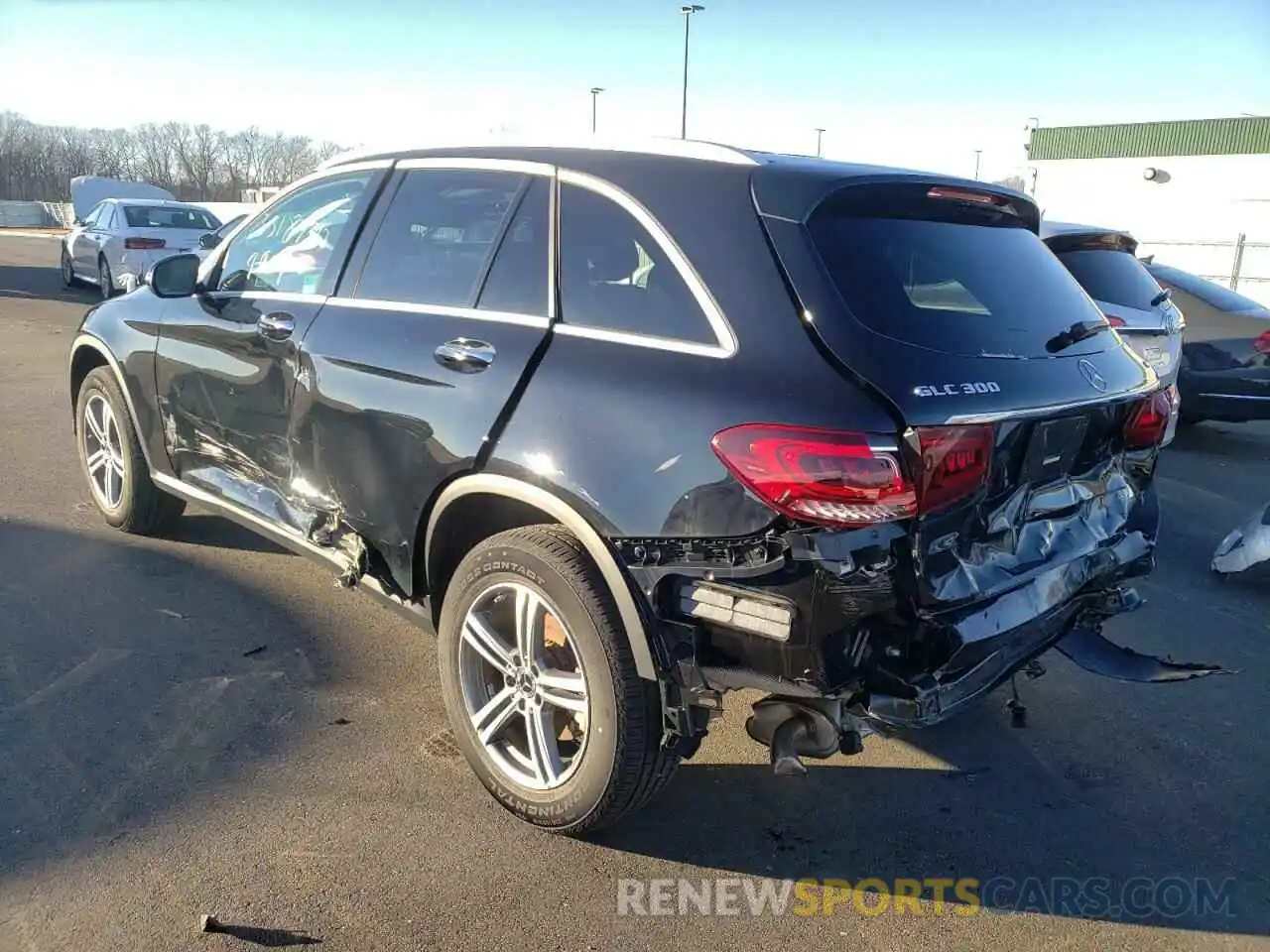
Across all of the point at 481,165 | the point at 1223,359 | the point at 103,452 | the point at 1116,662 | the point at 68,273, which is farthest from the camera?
the point at 68,273

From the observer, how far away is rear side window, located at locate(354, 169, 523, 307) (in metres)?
3.26

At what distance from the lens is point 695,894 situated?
2.74 meters

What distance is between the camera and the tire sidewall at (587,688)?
8.86 ft

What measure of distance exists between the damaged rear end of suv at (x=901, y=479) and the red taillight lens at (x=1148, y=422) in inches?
4.8

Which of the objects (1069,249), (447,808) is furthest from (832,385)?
(1069,249)

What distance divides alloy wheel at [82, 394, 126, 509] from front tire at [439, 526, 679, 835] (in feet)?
9.36

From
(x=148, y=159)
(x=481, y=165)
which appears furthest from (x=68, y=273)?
(x=148, y=159)

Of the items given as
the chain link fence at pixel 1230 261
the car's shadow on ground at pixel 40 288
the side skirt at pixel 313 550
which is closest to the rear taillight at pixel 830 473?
the side skirt at pixel 313 550

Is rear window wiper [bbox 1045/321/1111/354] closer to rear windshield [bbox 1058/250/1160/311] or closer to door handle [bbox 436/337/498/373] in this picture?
door handle [bbox 436/337/498/373]

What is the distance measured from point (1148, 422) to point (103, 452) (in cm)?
488

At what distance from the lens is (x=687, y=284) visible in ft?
8.80

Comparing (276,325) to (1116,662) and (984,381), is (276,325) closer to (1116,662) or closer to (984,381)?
(984,381)

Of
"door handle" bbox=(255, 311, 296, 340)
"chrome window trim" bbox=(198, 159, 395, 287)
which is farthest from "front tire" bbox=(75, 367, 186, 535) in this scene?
"door handle" bbox=(255, 311, 296, 340)

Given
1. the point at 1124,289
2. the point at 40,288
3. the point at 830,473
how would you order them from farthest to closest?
the point at 40,288 < the point at 1124,289 < the point at 830,473
